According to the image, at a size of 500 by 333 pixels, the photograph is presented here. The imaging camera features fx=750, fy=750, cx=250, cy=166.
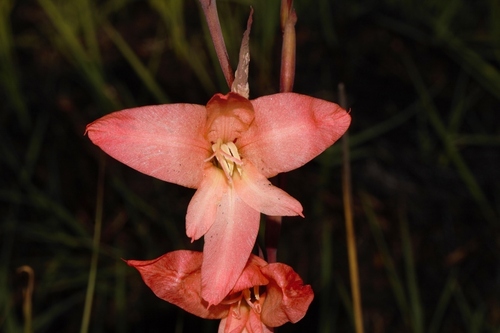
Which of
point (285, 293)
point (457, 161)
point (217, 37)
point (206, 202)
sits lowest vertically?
point (285, 293)

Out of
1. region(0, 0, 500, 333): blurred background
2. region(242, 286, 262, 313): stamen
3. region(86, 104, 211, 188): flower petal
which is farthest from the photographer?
region(0, 0, 500, 333): blurred background

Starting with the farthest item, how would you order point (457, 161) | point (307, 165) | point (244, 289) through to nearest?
1. point (307, 165)
2. point (457, 161)
3. point (244, 289)

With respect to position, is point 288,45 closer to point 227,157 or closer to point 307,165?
point 227,157

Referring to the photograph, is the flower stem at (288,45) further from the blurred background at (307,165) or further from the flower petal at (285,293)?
the blurred background at (307,165)

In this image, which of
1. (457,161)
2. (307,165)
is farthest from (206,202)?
(307,165)

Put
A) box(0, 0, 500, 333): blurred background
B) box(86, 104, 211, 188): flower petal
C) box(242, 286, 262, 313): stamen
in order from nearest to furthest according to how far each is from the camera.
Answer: box(86, 104, 211, 188): flower petal < box(242, 286, 262, 313): stamen < box(0, 0, 500, 333): blurred background

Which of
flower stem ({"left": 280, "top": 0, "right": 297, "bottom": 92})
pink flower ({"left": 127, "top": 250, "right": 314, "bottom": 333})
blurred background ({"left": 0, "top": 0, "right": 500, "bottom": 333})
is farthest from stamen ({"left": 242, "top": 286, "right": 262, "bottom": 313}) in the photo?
blurred background ({"left": 0, "top": 0, "right": 500, "bottom": 333})

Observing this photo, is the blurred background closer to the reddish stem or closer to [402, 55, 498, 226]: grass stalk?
[402, 55, 498, 226]: grass stalk
